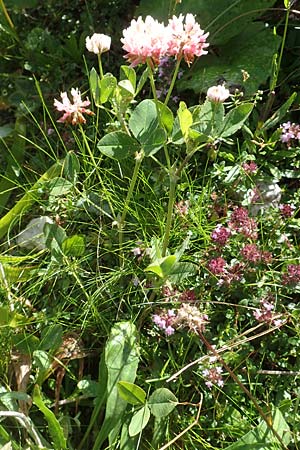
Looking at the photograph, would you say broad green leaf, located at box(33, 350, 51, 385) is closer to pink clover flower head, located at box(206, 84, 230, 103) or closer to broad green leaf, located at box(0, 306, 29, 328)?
broad green leaf, located at box(0, 306, 29, 328)

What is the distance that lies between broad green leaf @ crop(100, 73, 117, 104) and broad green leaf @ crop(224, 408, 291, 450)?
28.2 inches

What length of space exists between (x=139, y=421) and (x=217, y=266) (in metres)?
0.37

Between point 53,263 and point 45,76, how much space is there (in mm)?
670

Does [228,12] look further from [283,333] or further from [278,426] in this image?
[278,426]

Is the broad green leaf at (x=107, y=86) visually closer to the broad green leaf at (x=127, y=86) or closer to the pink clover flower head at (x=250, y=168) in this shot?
the broad green leaf at (x=127, y=86)

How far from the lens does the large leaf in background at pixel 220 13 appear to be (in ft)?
6.11

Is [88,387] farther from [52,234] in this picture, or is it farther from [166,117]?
[166,117]

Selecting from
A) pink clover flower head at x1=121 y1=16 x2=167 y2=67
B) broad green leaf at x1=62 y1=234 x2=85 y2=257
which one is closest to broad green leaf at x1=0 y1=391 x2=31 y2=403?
broad green leaf at x1=62 y1=234 x2=85 y2=257

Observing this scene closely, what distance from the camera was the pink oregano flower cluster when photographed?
1243mm

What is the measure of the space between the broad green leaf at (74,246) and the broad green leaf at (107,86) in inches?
13.1

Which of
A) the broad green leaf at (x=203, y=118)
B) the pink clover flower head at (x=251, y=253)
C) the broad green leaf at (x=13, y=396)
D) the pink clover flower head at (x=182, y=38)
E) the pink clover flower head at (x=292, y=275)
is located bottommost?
the broad green leaf at (x=13, y=396)

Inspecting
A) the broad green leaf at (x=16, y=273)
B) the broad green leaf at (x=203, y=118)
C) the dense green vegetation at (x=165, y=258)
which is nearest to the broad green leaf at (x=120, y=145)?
the dense green vegetation at (x=165, y=258)

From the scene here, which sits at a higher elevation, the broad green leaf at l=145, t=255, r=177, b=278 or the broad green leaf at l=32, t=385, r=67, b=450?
the broad green leaf at l=145, t=255, r=177, b=278

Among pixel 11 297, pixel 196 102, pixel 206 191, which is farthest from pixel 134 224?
pixel 196 102
